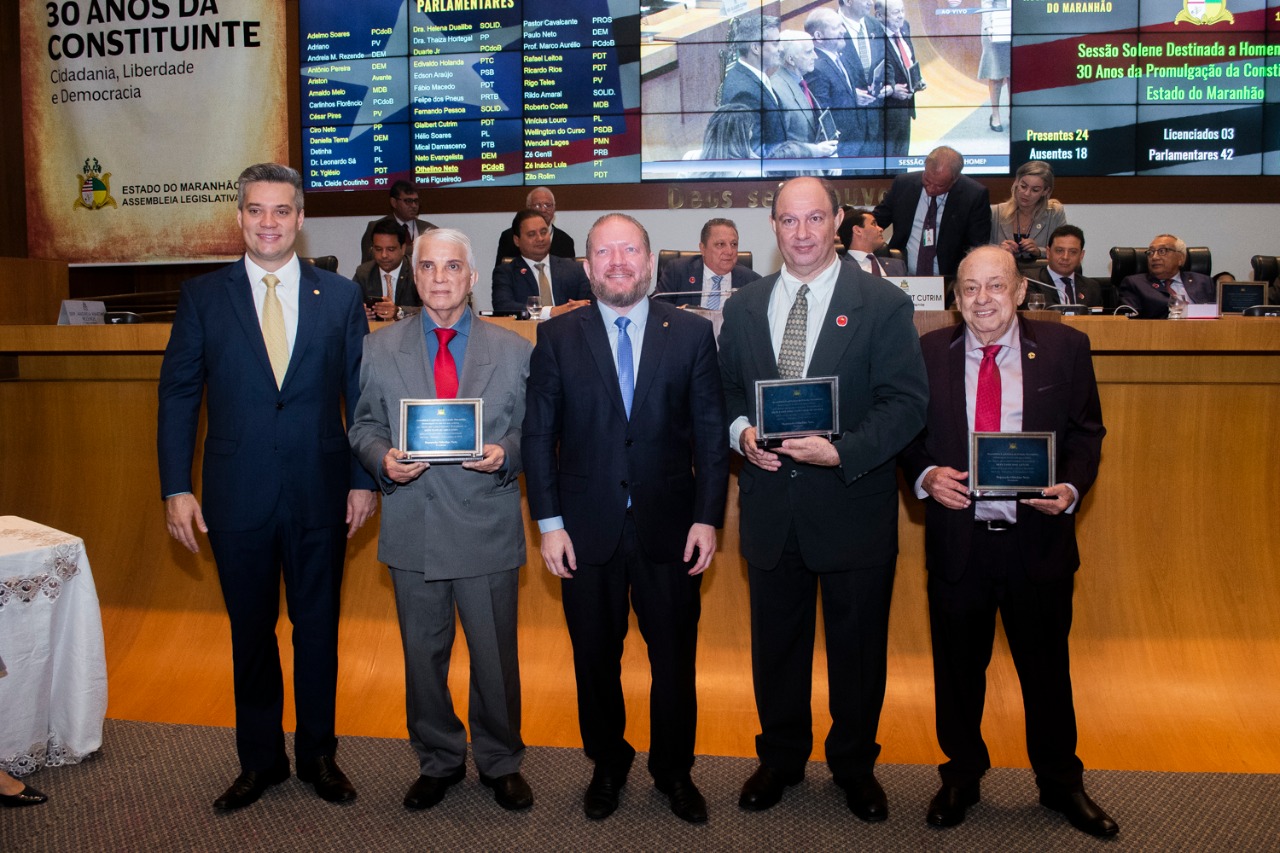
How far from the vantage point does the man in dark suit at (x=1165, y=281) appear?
20.6 ft

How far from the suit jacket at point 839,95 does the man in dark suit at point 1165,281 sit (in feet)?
7.13

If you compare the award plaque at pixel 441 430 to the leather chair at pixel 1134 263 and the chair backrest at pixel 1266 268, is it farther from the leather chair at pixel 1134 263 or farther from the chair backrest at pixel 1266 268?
the chair backrest at pixel 1266 268

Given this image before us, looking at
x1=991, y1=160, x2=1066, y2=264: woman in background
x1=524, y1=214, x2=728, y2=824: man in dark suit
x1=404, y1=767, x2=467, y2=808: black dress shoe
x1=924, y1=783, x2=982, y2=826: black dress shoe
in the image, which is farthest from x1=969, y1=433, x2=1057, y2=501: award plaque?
x1=991, y1=160, x2=1066, y2=264: woman in background

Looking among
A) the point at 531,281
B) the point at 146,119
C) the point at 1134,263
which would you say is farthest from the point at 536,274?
the point at 146,119

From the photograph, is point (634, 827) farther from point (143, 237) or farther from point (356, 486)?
point (143, 237)

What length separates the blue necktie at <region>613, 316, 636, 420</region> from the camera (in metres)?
2.71

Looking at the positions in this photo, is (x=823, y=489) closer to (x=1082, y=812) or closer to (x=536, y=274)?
(x=1082, y=812)

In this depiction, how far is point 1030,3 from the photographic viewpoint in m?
7.27

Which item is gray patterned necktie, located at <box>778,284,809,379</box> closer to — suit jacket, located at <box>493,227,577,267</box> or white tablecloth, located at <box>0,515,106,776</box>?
white tablecloth, located at <box>0,515,106,776</box>

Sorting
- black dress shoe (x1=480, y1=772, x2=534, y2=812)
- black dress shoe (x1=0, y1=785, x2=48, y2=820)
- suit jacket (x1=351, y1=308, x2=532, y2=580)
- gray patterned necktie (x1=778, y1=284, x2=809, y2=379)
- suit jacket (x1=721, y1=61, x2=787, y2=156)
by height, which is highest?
suit jacket (x1=721, y1=61, x2=787, y2=156)

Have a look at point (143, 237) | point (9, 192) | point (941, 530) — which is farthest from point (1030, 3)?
point (9, 192)

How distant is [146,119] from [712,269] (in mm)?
5300

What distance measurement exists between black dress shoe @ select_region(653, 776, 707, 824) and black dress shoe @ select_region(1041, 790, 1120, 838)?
0.95 meters

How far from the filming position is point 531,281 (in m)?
5.83
